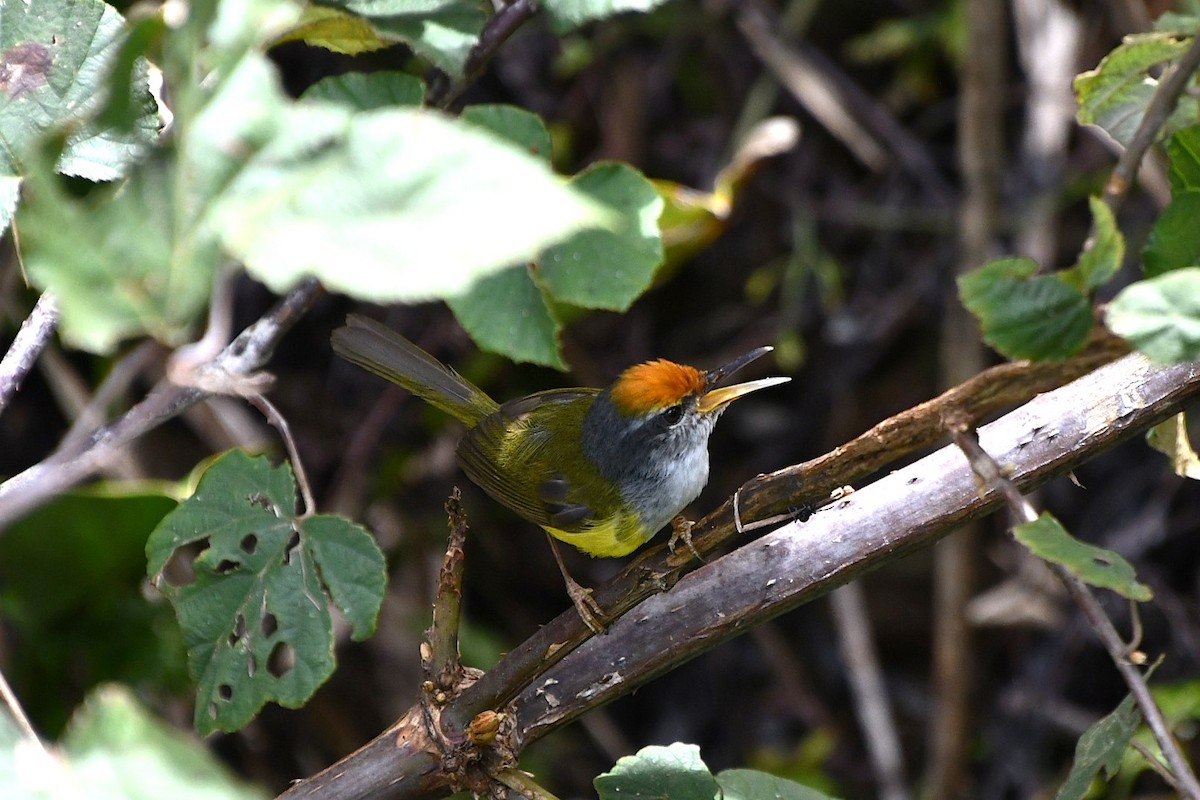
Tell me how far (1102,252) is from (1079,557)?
1.41ft

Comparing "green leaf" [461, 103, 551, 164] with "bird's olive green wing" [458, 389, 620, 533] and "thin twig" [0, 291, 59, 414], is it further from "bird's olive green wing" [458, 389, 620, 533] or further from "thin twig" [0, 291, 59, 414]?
"bird's olive green wing" [458, 389, 620, 533]

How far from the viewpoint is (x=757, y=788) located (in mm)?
1826

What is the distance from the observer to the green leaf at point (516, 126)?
1.65 metres

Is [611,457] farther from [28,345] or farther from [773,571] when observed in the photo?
[28,345]

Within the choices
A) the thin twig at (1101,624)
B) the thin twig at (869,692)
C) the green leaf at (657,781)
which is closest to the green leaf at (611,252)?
the thin twig at (1101,624)

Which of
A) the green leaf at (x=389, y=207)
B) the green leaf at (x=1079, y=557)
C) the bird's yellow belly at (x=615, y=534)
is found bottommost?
the bird's yellow belly at (x=615, y=534)

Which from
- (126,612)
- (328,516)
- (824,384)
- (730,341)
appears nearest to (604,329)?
(730,341)

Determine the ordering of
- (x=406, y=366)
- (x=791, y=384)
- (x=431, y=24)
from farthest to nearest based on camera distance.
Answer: (x=791, y=384) < (x=406, y=366) < (x=431, y=24)

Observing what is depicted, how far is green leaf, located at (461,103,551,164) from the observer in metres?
1.65

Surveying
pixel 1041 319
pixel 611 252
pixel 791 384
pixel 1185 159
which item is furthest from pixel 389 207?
pixel 791 384

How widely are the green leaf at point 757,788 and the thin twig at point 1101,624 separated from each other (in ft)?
1.77

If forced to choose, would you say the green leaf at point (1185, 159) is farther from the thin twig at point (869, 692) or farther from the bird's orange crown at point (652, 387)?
the thin twig at point (869, 692)

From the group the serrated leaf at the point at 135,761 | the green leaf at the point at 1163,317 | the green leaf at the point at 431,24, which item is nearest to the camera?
the serrated leaf at the point at 135,761

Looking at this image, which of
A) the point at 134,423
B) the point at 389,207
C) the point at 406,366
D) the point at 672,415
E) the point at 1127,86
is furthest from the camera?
the point at 672,415
